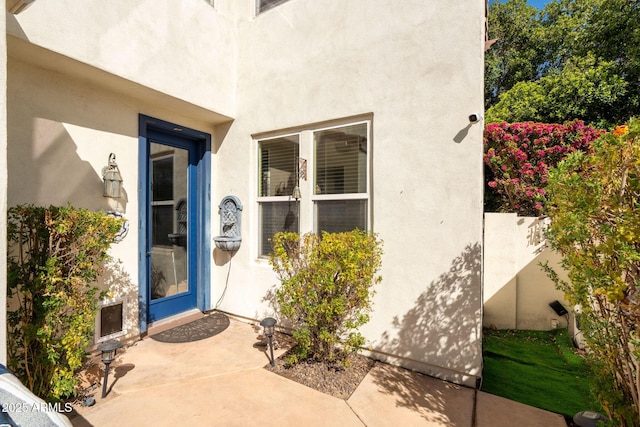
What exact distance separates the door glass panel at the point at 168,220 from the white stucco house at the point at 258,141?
0.02 m

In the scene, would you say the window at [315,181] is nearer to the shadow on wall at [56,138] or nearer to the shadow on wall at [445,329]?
the shadow on wall at [445,329]

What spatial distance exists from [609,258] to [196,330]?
4779 mm

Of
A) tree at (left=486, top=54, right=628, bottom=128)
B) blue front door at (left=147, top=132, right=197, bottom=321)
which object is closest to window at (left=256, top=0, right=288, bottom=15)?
blue front door at (left=147, top=132, right=197, bottom=321)

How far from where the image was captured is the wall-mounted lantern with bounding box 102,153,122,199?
3566 millimetres

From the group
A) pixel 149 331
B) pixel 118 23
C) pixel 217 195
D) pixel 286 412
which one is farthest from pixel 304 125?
pixel 149 331

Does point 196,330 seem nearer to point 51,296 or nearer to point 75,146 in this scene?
point 51,296

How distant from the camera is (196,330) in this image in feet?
14.3

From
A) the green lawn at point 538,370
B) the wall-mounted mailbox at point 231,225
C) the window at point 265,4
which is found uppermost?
the window at point 265,4

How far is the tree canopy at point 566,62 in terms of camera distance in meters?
9.04

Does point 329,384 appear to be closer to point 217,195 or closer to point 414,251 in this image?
point 414,251

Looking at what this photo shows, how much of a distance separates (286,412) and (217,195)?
3.65 metres

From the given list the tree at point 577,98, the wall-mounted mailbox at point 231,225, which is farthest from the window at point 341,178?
the tree at point 577,98

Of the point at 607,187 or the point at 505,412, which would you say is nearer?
the point at 607,187

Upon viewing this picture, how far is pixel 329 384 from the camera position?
10.1 ft
